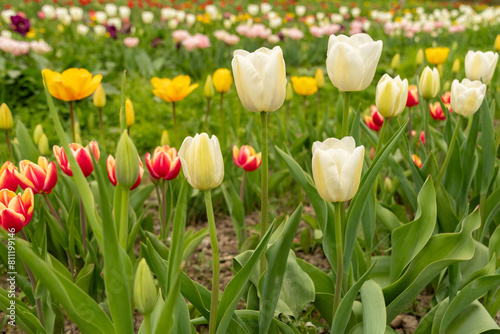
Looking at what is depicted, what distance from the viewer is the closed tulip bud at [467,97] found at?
51.6 inches

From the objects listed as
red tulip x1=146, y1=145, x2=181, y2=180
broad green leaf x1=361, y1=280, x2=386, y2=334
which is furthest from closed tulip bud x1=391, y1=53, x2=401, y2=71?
broad green leaf x1=361, y1=280, x2=386, y2=334

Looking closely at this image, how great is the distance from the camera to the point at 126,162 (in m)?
0.88

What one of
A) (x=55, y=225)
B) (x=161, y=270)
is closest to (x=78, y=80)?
(x=55, y=225)

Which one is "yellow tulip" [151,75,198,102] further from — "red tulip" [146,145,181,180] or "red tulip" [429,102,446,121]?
"red tulip" [429,102,446,121]

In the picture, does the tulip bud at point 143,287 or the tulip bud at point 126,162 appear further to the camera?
the tulip bud at point 126,162

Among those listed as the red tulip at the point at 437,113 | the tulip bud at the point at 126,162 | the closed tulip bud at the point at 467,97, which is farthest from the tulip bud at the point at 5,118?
the red tulip at the point at 437,113

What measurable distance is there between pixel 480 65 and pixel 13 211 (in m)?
1.42

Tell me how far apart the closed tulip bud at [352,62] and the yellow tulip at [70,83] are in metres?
0.87

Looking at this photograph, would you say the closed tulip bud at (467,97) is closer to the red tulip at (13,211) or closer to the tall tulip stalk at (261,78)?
the tall tulip stalk at (261,78)

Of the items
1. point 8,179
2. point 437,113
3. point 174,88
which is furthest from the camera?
point 437,113

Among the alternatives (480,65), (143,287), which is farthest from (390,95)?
(143,287)

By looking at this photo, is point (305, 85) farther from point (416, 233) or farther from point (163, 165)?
point (416, 233)

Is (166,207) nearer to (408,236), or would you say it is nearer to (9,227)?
(9,227)

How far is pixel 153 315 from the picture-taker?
1.00 metres
